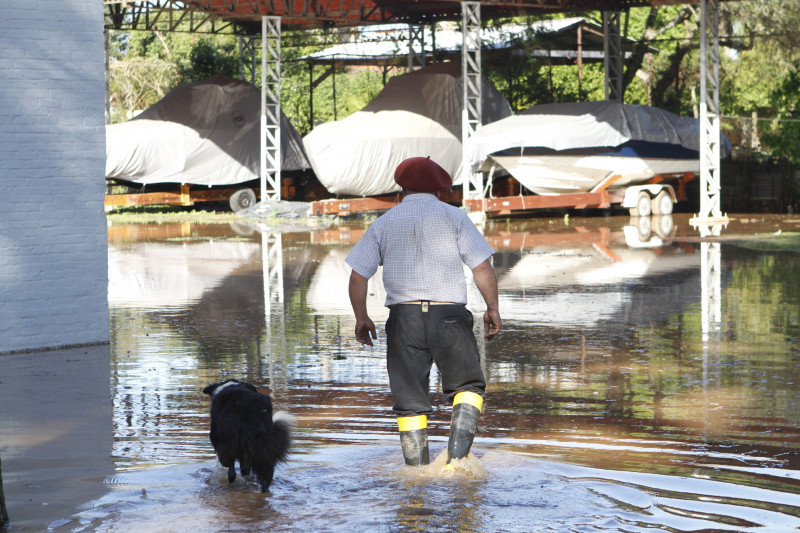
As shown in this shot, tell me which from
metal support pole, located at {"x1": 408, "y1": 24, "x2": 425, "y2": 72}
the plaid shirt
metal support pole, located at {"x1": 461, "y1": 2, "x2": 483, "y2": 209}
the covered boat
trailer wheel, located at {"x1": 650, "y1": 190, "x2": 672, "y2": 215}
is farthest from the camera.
Answer: metal support pole, located at {"x1": 408, "y1": 24, "x2": 425, "y2": 72}

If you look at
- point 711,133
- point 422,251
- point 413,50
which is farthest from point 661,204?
point 422,251

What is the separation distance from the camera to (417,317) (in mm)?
6113

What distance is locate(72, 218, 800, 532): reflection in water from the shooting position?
5.54m

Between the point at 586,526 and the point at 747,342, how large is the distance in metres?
6.21

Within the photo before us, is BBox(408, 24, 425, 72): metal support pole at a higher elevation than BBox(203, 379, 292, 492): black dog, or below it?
higher

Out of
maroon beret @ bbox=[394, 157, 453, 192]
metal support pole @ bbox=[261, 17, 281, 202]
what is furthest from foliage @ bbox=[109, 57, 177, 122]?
maroon beret @ bbox=[394, 157, 453, 192]

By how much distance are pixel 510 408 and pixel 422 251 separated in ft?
7.38

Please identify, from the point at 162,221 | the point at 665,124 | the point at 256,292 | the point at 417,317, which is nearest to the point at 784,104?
the point at 665,124

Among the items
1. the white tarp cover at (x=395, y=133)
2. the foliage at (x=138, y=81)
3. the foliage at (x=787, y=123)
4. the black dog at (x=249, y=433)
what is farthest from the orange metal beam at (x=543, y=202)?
the black dog at (x=249, y=433)

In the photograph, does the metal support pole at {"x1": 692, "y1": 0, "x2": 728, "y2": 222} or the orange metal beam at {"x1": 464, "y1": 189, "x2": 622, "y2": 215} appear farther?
the orange metal beam at {"x1": 464, "y1": 189, "x2": 622, "y2": 215}

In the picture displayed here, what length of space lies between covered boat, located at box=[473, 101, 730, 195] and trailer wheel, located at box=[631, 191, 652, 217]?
50 centimetres

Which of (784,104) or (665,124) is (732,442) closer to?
(665,124)

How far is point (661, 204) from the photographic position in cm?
3188

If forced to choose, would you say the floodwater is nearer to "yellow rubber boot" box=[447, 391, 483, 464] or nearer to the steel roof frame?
"yellow rubber boot" box=[447, 391, 483, 464]
